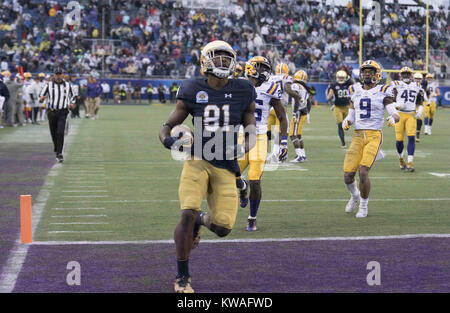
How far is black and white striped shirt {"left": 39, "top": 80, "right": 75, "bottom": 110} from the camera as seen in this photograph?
13766 millimetres

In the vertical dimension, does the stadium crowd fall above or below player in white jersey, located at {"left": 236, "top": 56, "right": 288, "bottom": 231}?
above

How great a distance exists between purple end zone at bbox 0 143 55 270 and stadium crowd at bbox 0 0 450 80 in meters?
21.6

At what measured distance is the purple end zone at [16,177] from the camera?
7281 millimetres

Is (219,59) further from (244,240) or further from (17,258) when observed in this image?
(17,258)

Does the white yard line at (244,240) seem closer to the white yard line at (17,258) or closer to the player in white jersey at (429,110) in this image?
the white yard line at (17,258)

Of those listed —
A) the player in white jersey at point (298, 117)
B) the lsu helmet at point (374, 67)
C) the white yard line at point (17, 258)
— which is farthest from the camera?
the player in white jersey at point (298, 117)

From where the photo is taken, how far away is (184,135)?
5.15 meters

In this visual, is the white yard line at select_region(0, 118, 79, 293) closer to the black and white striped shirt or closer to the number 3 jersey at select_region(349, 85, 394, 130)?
the number 3 jersey at select_region(349, 85, 394, 130)

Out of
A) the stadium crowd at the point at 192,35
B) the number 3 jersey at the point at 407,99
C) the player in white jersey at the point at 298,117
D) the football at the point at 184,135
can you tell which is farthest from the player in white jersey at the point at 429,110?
the stadium crowd at the point at 192,35

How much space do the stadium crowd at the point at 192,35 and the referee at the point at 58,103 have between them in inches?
949

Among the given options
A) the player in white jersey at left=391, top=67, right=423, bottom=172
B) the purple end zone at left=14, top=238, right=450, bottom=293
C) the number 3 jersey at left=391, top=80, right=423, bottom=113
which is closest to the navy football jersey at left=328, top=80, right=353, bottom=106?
the number 3 jersey at left=391, top=80, right=423, bottom=113
